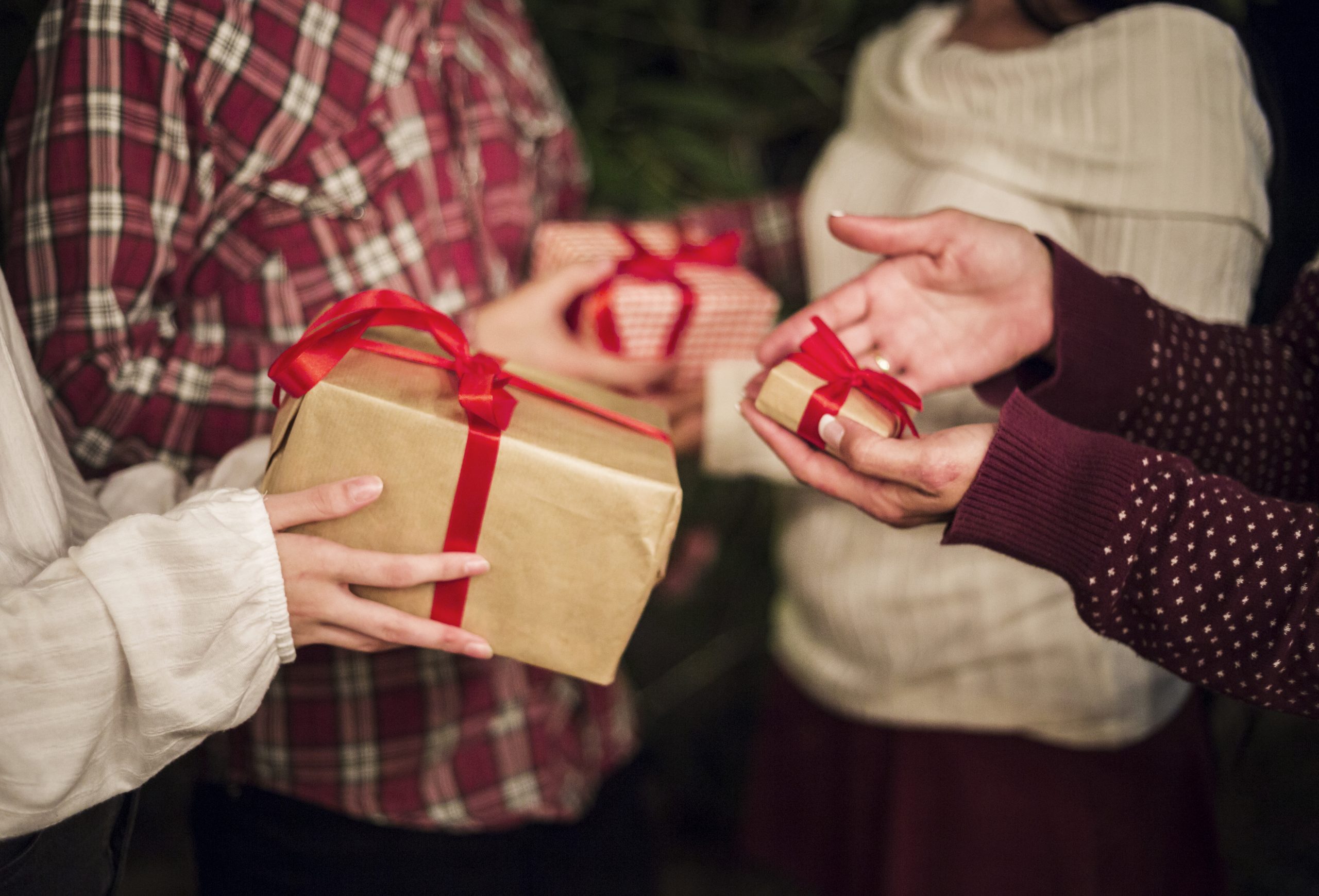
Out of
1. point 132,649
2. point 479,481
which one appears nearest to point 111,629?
point 132,649

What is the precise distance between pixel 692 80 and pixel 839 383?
102 cm

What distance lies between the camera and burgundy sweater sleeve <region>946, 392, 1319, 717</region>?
0.58 meters

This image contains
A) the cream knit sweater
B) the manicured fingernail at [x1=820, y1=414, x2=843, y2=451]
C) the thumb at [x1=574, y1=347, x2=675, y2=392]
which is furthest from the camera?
the thumb at [x1=574, y1=347, x2=675, y2=392]

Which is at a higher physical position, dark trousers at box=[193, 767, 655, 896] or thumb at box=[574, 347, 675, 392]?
thumb at box=[574, 347, 675, 392]

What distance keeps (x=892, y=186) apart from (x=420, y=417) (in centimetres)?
68

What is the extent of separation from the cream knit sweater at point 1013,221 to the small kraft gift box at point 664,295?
80mm

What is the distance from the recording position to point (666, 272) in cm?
98

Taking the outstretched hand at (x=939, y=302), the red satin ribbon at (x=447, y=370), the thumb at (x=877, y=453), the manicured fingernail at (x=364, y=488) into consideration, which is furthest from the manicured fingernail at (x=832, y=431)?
the manicured fingernail at (x=364, y=488)

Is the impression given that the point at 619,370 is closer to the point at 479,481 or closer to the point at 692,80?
the point at 479,481

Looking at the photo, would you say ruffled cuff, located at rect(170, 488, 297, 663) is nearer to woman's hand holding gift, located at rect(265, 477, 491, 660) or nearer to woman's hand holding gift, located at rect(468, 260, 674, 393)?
woman's hand holding gift, located at rect(265, 477, 491, 660)

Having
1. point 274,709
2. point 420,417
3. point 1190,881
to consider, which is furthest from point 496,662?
point 1190,881

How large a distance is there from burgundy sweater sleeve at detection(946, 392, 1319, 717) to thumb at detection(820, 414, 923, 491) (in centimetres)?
5

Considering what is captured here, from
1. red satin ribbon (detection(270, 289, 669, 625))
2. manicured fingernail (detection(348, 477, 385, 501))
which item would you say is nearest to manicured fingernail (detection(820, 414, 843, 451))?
red satin ribbon (detection(270, 289, 669, 625))

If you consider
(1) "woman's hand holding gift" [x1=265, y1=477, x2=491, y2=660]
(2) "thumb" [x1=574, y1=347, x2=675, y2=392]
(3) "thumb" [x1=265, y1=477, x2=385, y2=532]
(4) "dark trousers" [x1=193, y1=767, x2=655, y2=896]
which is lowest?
(4) "dark trousers" [x1=193, y1=767, x2=655, y2=896]
